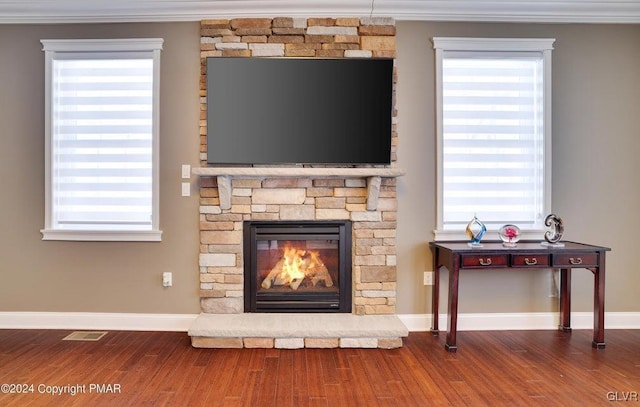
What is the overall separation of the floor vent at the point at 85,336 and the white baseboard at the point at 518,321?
242 cm

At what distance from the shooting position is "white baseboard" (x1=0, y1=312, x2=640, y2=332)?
3.18m

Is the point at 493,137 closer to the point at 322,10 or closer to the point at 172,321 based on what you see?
the point at 322,10

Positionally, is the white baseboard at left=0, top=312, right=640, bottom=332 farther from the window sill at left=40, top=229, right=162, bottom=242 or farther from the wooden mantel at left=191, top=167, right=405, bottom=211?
the wooden mantel at left=191, top=167, right=405, bottom=211

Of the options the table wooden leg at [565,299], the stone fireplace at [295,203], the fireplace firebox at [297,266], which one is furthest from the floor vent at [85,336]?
the table wooden leg at [565,299]

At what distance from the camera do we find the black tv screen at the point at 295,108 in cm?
306

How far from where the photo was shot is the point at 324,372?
2.44 metres

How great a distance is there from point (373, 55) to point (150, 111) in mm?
1896

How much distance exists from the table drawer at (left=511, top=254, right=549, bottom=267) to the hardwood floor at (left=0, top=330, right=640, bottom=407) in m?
0.63

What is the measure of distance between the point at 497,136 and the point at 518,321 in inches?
61.6

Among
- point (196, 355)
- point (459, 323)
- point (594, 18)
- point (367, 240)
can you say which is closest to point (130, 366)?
point (196, 355)

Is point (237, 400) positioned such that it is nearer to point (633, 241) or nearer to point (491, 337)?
point (491, 337)

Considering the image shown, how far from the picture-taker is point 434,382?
91.4 inches
